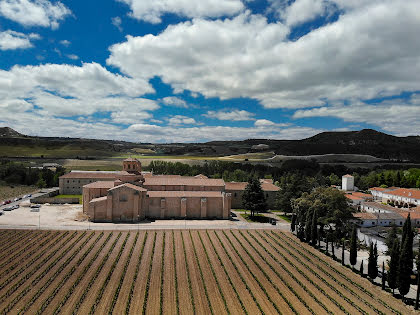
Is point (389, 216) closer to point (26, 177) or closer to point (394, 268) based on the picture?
Answer: point (394, 268)

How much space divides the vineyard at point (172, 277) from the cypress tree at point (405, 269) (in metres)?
1.57

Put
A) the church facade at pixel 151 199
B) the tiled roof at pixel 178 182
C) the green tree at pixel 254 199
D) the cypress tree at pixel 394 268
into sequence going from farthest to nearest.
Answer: the tiled roof at pixel 178 182, the green tree at pixel 254 199, the church facade at pixel 151 199, the cypress tree at pixel 394 268

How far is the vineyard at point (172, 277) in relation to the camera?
81.5 feet

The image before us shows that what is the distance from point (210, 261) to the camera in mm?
34719

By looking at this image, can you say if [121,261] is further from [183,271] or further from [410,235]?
[410,235]

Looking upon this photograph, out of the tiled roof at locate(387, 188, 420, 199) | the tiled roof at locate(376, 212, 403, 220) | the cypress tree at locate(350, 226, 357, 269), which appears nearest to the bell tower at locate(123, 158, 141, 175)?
the cypress tree at locate(350, 226, 357, 269)

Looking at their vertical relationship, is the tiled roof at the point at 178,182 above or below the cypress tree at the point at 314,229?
above

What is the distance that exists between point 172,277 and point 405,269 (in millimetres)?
23738

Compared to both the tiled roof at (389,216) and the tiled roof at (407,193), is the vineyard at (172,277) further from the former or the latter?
the tiled roof at (407,193)

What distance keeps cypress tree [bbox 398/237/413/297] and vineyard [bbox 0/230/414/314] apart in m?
1.57

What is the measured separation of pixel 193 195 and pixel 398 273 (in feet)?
117

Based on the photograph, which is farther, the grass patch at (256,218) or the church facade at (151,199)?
the grass patch at (256,218)

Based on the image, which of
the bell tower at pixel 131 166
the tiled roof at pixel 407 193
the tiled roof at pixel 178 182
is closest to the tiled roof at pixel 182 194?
the tiled roof at pixel 178 182

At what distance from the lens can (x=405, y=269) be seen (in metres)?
27.5
